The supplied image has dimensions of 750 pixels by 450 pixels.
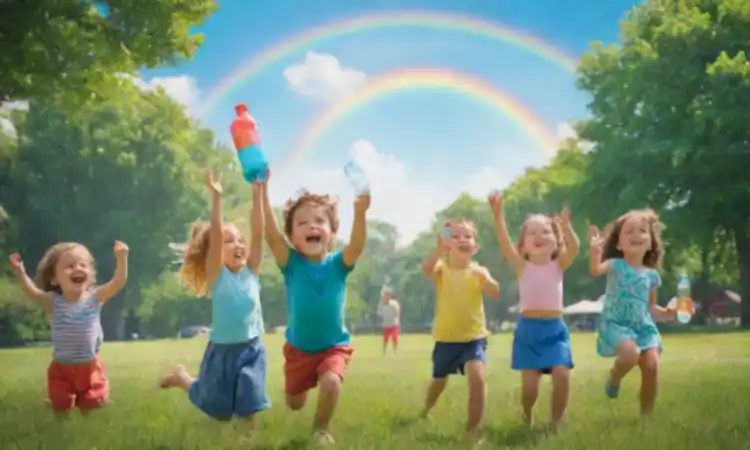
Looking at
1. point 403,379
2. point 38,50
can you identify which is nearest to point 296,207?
point 403,379

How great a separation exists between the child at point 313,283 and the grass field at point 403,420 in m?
0.40

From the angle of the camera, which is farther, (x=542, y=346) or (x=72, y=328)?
(x=72, y=328)

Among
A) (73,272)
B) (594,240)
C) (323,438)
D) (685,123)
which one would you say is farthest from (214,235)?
(685,123)

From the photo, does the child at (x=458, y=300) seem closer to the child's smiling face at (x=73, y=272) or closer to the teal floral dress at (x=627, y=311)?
the teal floral dress at (x=627, y=311)

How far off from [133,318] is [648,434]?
3355 cm

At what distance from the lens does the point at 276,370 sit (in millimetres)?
11180

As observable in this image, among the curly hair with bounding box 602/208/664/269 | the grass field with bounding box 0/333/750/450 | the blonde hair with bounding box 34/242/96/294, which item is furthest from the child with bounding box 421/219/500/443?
the blonde hair with bounding box 34/242/96/294

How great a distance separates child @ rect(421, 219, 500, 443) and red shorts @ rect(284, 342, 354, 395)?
2.74ft

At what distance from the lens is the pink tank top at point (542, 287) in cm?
537

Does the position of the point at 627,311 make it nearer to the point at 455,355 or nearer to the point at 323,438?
the point at 455,355

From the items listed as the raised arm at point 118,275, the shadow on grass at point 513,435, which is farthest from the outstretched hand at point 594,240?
the raised arm at point 118,275

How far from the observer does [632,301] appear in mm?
5758

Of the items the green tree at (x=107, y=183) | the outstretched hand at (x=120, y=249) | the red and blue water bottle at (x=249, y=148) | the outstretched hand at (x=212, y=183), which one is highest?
the green tree at (x=107, y=183)

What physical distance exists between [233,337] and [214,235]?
59 cm
